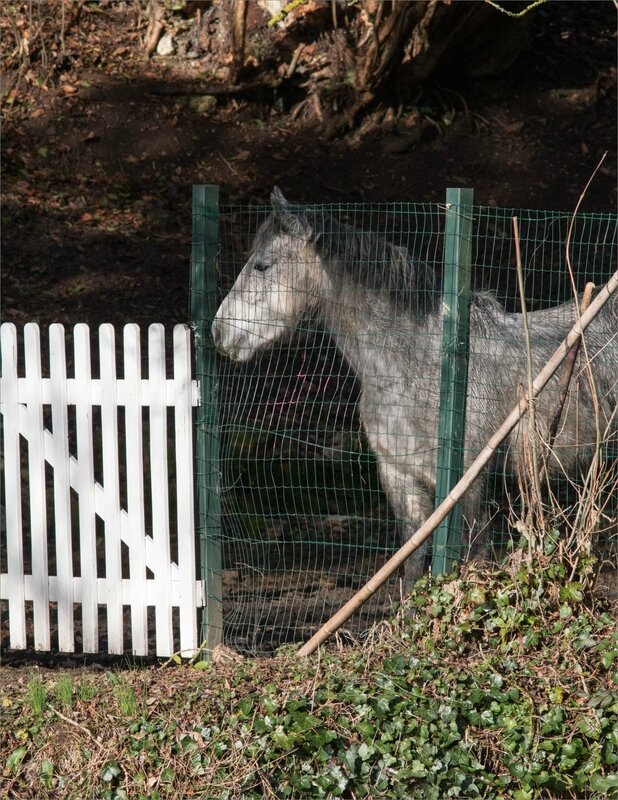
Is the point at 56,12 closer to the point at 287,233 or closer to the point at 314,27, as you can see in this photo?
the point at 314,27

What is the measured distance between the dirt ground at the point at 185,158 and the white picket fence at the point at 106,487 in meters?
4.60

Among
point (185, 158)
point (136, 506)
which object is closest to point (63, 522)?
point (136, 506)

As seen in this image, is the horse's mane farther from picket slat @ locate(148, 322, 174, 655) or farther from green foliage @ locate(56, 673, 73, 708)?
green foliage @ locate(56, 673, 73, 708)

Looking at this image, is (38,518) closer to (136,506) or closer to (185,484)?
(136,506)

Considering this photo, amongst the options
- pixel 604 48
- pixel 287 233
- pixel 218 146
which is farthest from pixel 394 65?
pixel 287 233

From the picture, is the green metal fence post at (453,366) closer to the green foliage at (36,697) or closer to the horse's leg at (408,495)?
the horse's leg at (408,495)

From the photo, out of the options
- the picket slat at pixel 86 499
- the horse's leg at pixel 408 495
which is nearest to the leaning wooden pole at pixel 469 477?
the horse's leg at pixel 408 495

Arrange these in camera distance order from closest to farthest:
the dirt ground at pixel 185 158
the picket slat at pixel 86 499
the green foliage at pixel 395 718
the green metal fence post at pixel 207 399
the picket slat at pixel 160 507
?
1. the green foliage at pixel 395 718
2. the green metal fence post at pixel 207 399
3. the picket slat at pixel 160 507
4. the picket slat at pixel 86 499
5. the dirt ground at pixel 185 158

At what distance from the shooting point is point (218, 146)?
11492 millimetres

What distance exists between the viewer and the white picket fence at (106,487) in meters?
4.83

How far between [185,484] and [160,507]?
21 centimetres

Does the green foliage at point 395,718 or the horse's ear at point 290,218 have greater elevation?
the horse's ear at point 290,218

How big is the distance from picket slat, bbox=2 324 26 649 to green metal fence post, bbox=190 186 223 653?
3.34 feet

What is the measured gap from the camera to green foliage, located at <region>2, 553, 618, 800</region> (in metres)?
3.69
